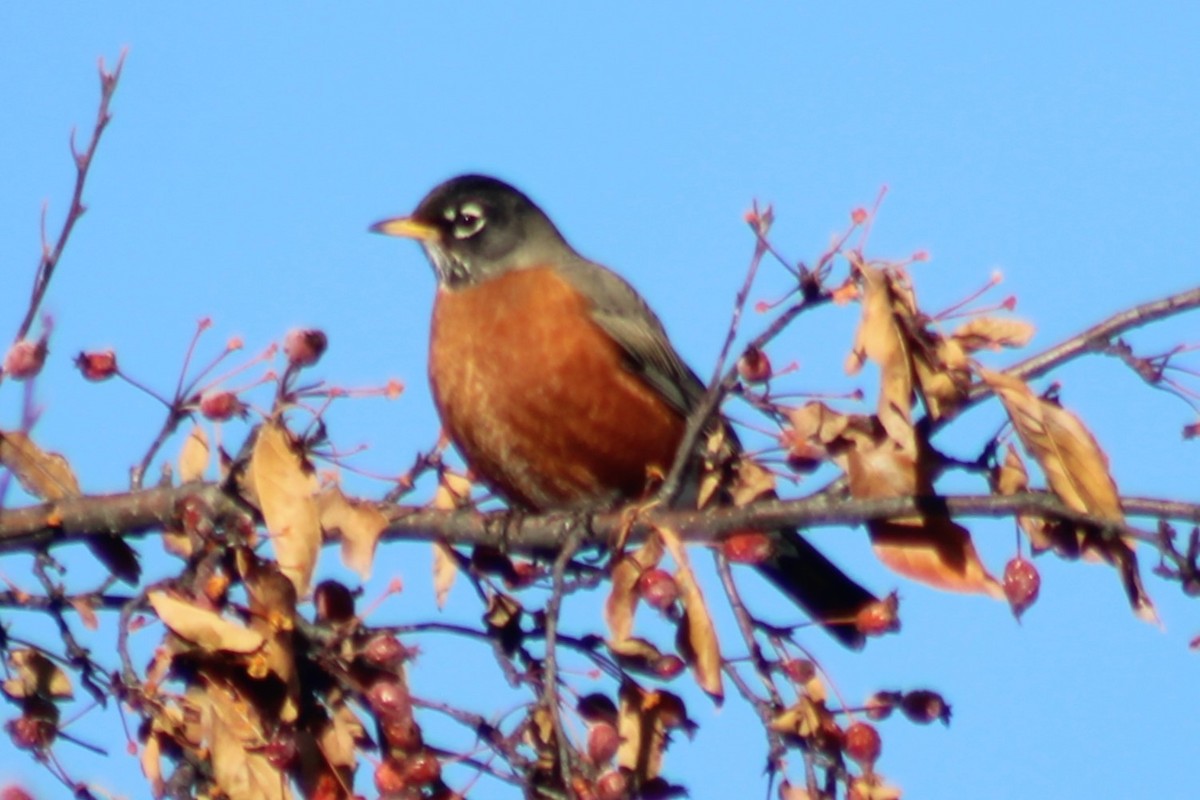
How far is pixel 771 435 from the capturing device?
3.98 meters

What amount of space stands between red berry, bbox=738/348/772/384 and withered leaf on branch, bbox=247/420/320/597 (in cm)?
90

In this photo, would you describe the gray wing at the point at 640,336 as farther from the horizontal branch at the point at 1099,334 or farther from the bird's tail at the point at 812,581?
the horizontal branch at the point at 1099,334

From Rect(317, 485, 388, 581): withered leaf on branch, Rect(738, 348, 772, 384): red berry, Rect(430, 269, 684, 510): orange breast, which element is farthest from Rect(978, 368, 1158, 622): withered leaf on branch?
Rect(430, 269, 684, 510): orange breast

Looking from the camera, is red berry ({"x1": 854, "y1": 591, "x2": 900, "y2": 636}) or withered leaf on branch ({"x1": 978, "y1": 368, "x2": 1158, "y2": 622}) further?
red berry ({"x1": 854, "y1": 591, "x2": 900, "y2": 636})

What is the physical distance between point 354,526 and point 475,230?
3842 mm

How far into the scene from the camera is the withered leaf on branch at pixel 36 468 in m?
4.18

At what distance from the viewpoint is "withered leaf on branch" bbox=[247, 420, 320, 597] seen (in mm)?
3477

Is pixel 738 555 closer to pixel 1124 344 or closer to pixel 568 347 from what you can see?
pixel 1124 344

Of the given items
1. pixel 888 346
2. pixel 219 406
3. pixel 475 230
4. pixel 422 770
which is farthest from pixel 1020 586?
pixel 475 230

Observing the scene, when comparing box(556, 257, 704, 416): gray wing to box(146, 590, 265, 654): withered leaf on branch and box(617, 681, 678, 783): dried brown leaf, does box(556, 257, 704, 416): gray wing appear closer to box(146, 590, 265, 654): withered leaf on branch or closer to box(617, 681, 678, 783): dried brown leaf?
box(617, 681, 678, 783): dried brown leaf

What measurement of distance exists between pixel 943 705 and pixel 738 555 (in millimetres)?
553

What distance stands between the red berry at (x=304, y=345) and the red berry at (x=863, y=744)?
4.48ft

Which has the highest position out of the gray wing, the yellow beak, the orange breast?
the yellow beak

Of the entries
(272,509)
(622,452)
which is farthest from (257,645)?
(622,452)
